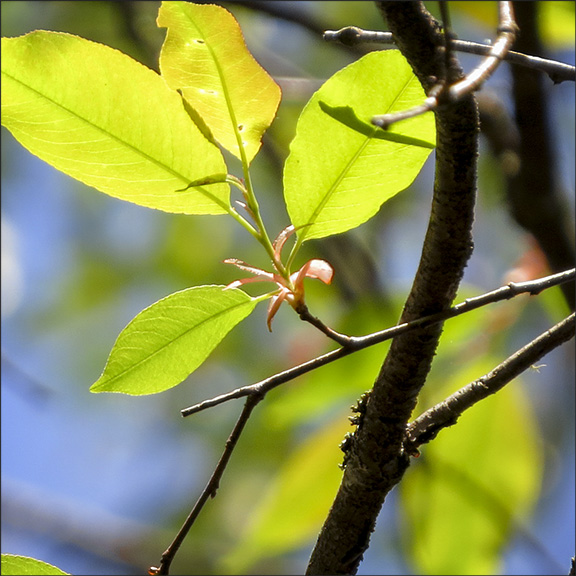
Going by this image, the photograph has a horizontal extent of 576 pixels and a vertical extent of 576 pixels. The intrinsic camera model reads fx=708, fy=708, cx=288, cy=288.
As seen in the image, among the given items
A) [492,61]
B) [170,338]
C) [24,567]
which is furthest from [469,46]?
[24,567]

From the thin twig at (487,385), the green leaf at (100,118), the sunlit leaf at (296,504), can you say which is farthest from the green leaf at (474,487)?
the green leaf at (100,118)

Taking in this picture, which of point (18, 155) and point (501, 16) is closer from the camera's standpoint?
point (501, 16)

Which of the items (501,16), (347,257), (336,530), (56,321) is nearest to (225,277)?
(347,257)

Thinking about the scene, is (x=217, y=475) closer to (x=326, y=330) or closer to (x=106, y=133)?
(x=326, y=330)

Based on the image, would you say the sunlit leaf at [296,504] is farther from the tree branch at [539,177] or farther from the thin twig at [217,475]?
the thin twig at [217,475]

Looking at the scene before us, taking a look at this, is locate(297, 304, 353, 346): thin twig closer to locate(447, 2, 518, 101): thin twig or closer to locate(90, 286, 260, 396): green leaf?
locate(90, 286, 260, 396): green leaf

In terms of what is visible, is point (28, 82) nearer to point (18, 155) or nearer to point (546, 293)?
point (546, 293)

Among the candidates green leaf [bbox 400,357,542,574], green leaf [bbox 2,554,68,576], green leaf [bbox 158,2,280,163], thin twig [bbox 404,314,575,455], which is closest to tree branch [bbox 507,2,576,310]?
green leaf [bbox 400,357,542,574]
